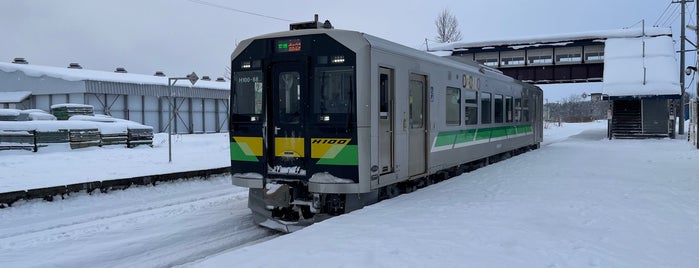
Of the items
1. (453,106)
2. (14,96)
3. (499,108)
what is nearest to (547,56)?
(499,108)

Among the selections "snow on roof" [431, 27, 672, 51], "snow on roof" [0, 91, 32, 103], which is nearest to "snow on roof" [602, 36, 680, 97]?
"snow on roof" [431, 27, 672, 51]

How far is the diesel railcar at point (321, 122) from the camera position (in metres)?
7.73

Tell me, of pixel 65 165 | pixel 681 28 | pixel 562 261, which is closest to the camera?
pixel 562 261

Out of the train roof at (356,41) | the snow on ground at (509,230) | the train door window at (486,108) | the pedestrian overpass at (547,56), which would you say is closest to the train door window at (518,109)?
the train door window at (486,108)

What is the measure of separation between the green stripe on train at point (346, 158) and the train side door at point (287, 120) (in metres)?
0.42

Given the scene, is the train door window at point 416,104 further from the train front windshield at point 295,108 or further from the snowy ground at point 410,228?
the train front windshield at point 295,108

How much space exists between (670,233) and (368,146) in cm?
402

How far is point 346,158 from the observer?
7.73m

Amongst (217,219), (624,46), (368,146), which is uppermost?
(624,46)

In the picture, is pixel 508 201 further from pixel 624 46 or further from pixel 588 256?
pixel 624 46

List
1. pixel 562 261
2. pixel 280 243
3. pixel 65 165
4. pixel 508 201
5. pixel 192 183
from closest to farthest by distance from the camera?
pixel 562 261 → pixel 280 243 → pixel 508 201 → pixel 192 183 → pixel 65 165

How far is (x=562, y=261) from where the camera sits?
16.7 feet

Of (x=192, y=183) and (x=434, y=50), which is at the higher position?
(x=434, y=50)

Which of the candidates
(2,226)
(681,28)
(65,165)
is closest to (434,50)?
(681,28)
